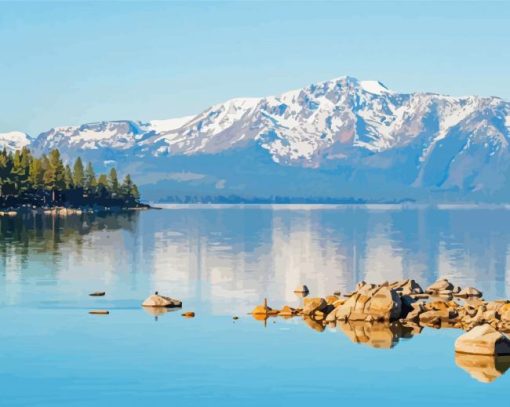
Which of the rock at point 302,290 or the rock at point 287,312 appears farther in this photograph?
the rock at point 302,290

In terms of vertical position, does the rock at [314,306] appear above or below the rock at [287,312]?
above

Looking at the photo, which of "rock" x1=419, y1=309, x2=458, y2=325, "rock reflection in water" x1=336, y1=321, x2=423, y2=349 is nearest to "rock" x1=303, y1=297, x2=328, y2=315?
"rock reflection in water" x1=336, y1=321, x2=423, y2=349

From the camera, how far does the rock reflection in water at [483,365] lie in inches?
1917

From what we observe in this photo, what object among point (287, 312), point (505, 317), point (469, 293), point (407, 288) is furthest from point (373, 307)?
point (469, 293)

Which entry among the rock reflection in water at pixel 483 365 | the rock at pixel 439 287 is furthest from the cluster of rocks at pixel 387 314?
the rock at pixel 439 287

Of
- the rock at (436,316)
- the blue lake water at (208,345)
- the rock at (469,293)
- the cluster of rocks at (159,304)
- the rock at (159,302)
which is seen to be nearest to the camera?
the blue lake water at (208,345)

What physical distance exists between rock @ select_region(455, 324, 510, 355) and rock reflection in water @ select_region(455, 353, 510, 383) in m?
0.31

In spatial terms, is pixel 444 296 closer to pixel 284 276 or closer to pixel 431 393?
pixel 284 276

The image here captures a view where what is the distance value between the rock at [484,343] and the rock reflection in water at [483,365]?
1.03 feet

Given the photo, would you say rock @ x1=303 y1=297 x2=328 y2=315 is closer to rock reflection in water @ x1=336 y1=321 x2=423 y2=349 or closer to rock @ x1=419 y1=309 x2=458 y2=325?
rock reflection in water @ x1=336 y1=321 x2=423 y2=349

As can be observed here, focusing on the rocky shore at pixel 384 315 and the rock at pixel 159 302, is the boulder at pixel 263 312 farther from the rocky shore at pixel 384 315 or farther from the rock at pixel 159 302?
the rock at pixel 159 302

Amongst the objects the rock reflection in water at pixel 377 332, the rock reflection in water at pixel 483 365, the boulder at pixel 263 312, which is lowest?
the rock reflection in water at pixel 483 365

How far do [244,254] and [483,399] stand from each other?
84928 mm

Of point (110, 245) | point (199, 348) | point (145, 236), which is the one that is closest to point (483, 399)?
point (199, 348)
